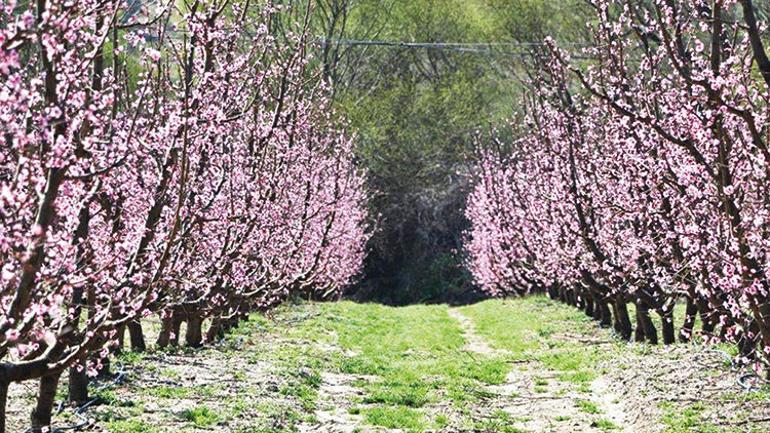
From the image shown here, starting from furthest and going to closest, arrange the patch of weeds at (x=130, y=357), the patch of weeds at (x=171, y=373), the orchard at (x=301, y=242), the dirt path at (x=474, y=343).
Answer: the dirt path at (x=474, y=343) → the patch of weeds at (x=130, y=357) → the patch of weeds at (x=171, y=373) → the orchard at (x=301, y=242)

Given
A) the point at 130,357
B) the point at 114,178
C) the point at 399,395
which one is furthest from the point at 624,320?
the point at 114,178

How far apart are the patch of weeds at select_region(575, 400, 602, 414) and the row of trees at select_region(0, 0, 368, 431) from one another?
513 cm

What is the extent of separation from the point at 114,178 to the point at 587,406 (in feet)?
23.9

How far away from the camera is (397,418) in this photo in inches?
482

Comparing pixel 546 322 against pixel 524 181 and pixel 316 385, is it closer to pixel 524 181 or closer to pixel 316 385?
pixel 524 181

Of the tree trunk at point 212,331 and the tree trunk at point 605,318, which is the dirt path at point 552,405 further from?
the tree trunk at point 605,318

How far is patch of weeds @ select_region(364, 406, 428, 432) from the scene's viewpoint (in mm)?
11898

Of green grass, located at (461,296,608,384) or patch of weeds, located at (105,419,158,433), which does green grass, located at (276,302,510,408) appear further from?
patch of weeds, located at (105,419,158,433)

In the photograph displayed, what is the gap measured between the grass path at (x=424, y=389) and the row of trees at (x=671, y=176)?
83 cm

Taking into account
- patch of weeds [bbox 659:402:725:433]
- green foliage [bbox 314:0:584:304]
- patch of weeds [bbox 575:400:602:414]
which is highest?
green foliage [bbox 314:0:584:304]

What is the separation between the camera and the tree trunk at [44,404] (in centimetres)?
954

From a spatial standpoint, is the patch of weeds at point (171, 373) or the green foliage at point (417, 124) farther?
the green foliage at point (417, 124)

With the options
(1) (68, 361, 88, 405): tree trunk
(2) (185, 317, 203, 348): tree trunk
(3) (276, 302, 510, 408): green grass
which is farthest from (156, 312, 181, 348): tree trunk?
(1) (68, 361, 88, 405): tree trunk

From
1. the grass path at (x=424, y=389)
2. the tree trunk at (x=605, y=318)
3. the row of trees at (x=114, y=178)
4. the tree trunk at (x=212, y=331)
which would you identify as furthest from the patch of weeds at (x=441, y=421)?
the tree trunk at (x=605, y=318)
